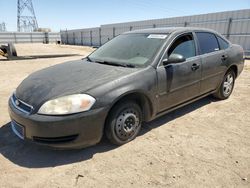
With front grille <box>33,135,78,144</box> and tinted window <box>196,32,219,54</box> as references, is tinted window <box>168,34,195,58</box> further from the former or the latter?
front grille <box>33,135,78,144</box>

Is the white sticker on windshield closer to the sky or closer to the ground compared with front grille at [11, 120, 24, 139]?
closer to the sky

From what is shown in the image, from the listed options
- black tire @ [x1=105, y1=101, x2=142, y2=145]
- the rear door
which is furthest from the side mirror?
the rear door

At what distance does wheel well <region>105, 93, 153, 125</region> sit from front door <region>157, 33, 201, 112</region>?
207 mm

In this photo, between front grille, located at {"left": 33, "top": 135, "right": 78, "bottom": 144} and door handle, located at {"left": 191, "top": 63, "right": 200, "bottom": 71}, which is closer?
front grille, located at {"left": 33, "top": 135, "right": 78, "bottom": 144}

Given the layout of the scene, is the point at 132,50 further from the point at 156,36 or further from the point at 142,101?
the point at 142,101

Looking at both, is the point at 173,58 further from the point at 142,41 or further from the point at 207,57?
the point at 207,57

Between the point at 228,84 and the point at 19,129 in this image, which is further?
the point at 228,84

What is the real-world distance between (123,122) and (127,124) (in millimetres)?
113

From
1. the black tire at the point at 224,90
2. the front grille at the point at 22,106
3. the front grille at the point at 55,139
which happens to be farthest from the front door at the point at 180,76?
the front grille at the point at 22,106

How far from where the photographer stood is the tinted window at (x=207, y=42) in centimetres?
431

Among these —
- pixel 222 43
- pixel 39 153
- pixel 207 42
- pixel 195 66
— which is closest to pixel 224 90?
pixel 222 43

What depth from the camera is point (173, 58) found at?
338cm

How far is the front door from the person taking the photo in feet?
11.4

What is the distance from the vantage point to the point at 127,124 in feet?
10.5
